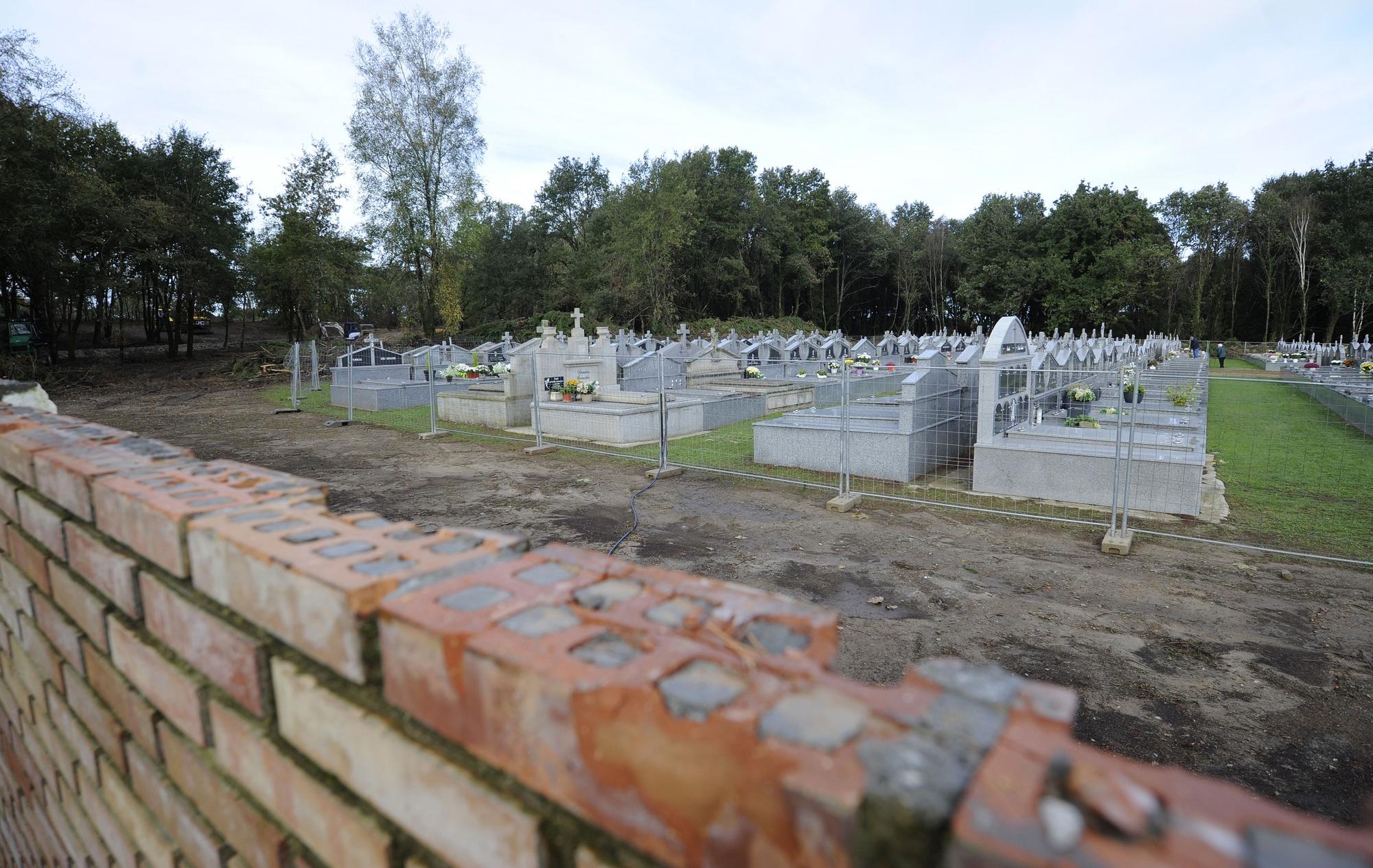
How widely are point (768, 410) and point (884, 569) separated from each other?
10341 mm

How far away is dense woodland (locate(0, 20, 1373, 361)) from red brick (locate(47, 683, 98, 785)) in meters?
25.3

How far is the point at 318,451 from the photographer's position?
11.9 metres

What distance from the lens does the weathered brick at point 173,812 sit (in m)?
1.57

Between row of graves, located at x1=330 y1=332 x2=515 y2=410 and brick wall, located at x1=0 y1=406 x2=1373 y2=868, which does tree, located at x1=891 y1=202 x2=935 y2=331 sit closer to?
row of graves, located at x1=330 y1=332 x2=515 y2=410

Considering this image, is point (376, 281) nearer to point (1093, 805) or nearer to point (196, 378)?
point (196, 378)

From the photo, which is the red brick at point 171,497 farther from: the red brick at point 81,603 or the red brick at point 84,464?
the red brick at point 81,603

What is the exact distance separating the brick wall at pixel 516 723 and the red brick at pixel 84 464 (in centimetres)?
3

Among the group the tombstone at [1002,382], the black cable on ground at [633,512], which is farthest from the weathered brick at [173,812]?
the tombstone at [1002,382]

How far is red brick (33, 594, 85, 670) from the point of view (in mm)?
2160

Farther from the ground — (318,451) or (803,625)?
(803,625)

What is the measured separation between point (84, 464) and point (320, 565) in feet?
4.88

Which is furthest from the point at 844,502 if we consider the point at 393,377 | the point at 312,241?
the point at 312,241

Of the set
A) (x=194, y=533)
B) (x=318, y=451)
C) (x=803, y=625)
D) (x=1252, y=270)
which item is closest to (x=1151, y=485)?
(x=803, y=625)

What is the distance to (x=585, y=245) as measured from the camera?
149 feet
